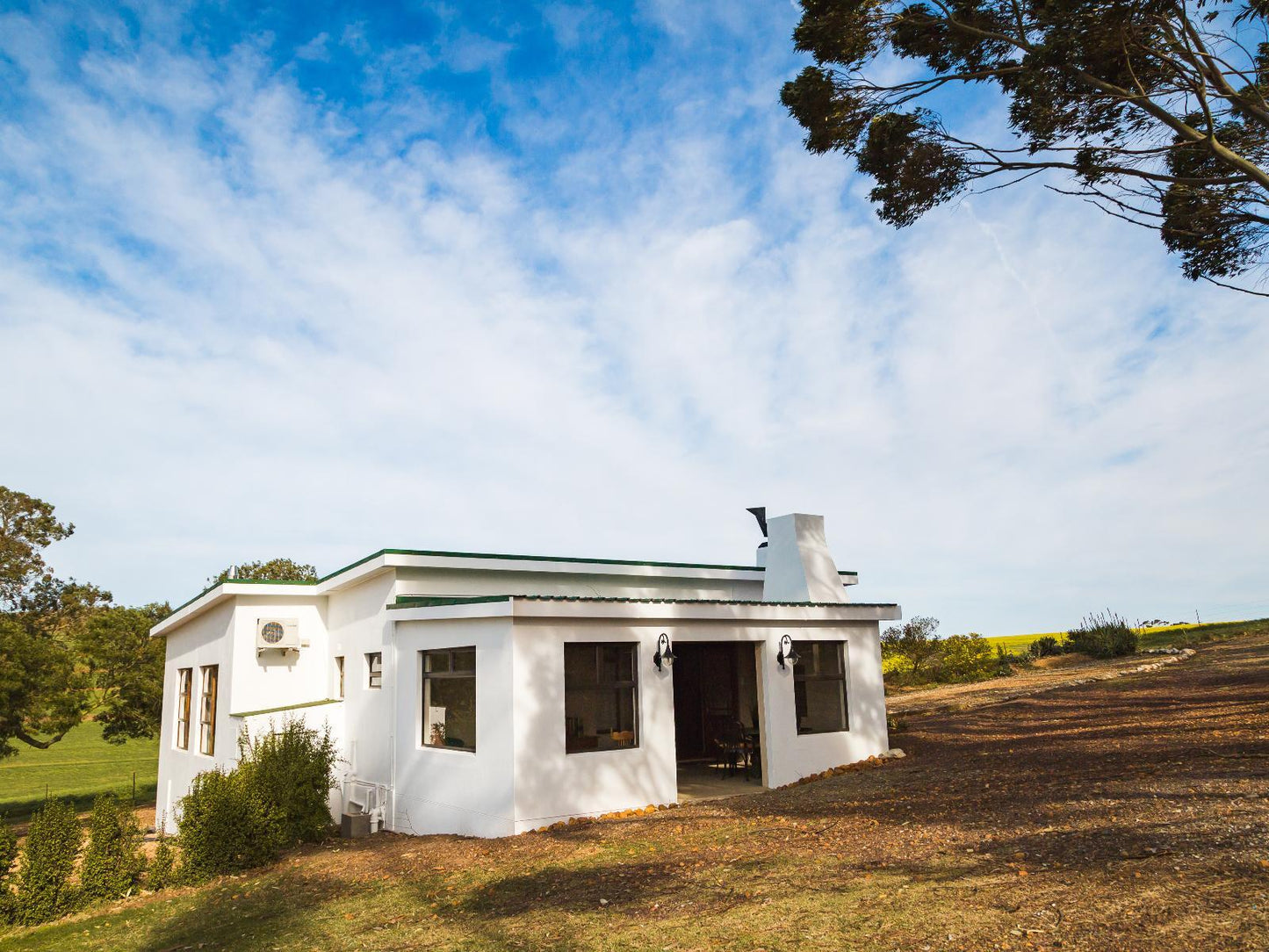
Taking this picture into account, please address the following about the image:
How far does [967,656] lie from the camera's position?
88.3ft

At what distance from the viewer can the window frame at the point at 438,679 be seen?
10594 mm

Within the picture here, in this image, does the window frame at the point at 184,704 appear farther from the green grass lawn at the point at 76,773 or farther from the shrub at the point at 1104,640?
the shrub at the point at 1104,640

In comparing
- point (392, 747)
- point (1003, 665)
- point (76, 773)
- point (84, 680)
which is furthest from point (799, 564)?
point (76, 773)

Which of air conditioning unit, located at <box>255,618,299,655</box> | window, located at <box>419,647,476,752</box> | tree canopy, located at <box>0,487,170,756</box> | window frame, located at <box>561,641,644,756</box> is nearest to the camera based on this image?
window frame, located at <box>561,641,644,756</box>

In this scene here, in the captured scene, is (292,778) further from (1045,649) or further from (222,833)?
(1045,649)

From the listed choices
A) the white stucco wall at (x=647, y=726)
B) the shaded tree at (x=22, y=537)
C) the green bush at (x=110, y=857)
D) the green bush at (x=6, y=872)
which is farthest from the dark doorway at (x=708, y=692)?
the shaded tree at (x=22, y=537)

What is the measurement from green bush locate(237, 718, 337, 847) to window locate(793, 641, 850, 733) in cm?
737

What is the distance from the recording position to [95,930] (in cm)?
802

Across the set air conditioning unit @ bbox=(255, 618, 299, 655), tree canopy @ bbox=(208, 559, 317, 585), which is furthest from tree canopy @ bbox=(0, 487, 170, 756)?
air conditioning unit @ bbox=(255, 618, 299, 655)

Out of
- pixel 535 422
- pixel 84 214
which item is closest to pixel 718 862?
pixel 535 422

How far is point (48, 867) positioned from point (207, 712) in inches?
288

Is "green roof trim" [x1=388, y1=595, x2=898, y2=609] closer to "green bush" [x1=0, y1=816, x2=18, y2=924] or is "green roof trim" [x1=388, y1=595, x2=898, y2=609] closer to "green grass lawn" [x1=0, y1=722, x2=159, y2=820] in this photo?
"green bush" [x1=0, y1=816, x2=18, y2=924]

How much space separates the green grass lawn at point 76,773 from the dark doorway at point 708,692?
18.8 m

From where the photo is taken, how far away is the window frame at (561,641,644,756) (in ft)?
34.2
